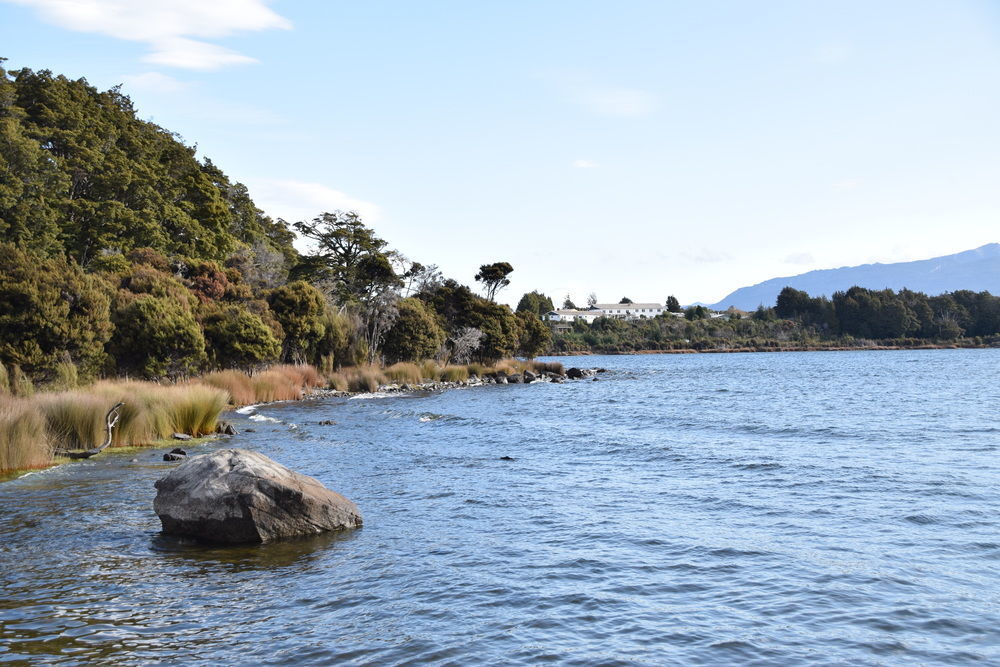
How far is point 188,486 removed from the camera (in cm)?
1102

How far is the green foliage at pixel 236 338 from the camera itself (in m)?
37.3

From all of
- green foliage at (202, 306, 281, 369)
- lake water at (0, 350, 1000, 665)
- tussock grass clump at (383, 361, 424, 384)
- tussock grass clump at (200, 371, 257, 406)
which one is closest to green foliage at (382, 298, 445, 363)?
tussock grass clump at (383, 361, 424, 384)

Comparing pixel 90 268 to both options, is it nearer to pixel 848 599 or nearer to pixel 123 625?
pixel 123 625

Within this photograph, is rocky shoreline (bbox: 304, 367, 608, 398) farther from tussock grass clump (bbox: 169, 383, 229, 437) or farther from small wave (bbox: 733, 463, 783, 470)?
small wave (bbox: 733, 463, 783, 470)

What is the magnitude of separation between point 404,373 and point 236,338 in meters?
17.8

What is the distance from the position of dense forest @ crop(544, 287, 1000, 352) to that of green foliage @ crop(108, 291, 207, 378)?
383ft

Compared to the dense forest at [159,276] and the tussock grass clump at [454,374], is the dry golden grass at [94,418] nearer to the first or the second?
the dense forest at [159,276]

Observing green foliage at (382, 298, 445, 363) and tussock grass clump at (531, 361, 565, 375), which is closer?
green foliage at (382, 298, 445, 363)

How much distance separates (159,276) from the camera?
3678cm

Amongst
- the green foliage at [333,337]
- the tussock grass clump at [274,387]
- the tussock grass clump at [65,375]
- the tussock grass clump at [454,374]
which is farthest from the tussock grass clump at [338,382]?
the tussock grass clump at [65,375]

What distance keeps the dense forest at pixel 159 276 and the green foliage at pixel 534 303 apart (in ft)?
192

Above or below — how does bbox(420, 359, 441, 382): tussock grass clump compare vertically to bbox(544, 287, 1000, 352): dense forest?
below

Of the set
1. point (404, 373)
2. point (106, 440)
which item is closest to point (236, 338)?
point (404, 373)

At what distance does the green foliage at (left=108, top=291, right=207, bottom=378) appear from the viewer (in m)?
29.7
